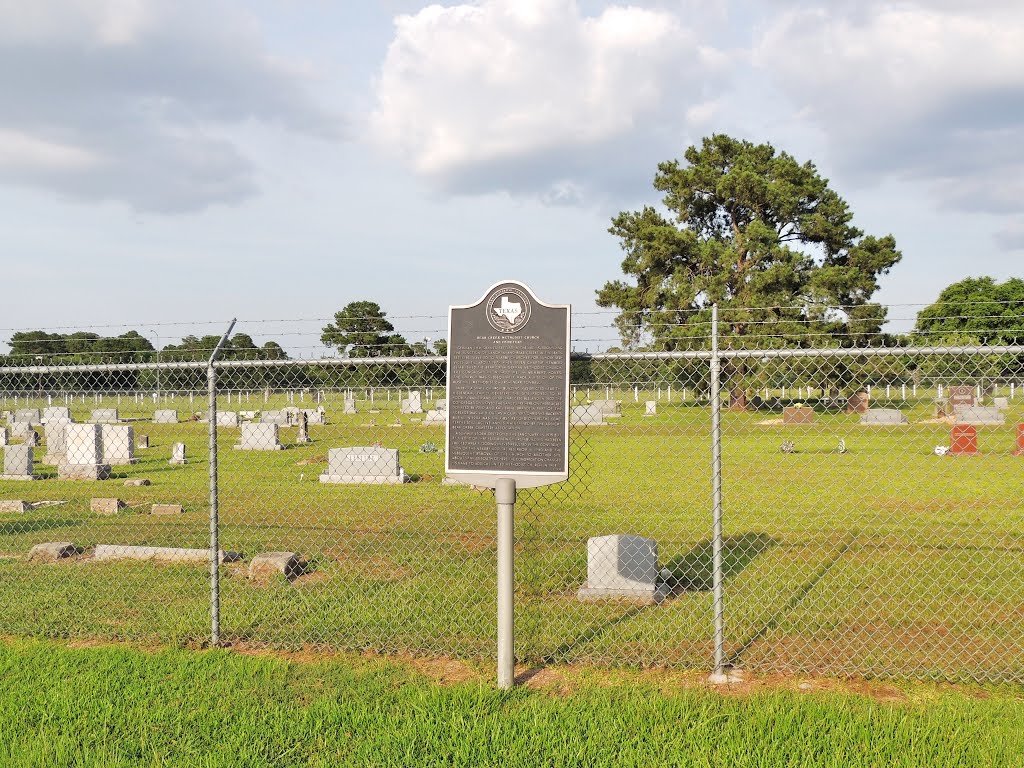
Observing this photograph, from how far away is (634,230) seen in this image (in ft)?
152

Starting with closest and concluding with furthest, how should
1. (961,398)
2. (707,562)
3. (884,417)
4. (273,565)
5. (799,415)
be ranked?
1. (273,565)
2. (707,562)
3. (799,415)
4. (884,417)
5. (961,398)

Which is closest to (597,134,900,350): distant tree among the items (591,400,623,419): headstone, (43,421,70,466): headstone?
(591,400,623,419): headstone

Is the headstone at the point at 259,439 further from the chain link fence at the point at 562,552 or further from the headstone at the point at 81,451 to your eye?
the headstone at the point at 81,451

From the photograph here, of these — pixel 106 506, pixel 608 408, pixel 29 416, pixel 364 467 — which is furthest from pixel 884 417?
pixel 29 416

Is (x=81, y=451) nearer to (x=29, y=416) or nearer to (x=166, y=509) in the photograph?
(x=166, y=509)

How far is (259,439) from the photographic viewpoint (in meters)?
25.8

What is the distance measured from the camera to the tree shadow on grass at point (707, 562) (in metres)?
7.93

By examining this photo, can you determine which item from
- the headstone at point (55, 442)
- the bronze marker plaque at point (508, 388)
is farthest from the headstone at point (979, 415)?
the headstone at point (55, 442)

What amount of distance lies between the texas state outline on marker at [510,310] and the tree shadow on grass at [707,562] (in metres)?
3.77

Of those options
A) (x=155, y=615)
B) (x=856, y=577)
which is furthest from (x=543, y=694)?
(x=856, y=577)

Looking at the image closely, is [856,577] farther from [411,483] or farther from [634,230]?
[634,230]

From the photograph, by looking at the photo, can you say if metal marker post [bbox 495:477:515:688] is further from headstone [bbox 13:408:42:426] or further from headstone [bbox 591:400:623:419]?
headstone [bbox 13:408:42:426]

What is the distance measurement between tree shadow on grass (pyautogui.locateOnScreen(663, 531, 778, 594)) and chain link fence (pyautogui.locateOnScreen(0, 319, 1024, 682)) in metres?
0.05

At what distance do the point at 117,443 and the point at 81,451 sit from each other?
2367mm
